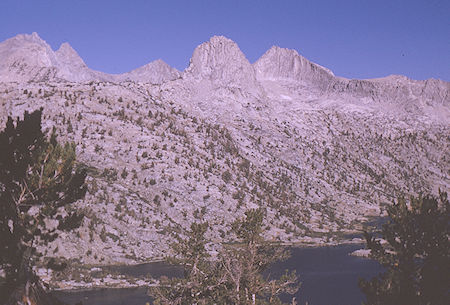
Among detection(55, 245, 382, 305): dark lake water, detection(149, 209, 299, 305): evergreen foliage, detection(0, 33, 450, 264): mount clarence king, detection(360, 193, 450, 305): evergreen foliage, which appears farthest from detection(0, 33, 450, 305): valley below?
detection(360, 193, 450, 305): evergreen foliage

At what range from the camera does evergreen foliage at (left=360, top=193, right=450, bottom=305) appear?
27.0m

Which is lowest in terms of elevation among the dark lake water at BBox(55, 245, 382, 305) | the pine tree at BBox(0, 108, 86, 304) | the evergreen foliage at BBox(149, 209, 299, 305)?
the dark lake water at BBox(55, 245, 382, 305)

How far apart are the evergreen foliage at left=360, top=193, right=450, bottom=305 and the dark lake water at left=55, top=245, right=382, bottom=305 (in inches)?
969

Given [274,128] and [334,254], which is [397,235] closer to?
[334,254]

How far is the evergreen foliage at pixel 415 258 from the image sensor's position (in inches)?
1063

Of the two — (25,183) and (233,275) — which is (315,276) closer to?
(233,275)

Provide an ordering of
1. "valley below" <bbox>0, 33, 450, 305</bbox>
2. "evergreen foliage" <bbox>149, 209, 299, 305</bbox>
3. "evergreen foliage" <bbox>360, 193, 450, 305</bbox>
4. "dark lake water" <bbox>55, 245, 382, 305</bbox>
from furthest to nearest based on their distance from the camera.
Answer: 1. "valley below" <bbox>0, 33, 450, 305</bbox>
2. "dark lake water" <bbox>55, 245, 382, 305</bbox>
3. "evergreen foliage" <bbox>149, 209, 299, 305</bbox>
4. "evergreen foliage" <bbox>360, 193, 450, 305</bbox>

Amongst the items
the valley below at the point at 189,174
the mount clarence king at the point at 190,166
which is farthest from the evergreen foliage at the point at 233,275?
the mount clarence king at the point at 190,166

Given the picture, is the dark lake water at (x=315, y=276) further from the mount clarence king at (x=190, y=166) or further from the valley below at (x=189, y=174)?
the mount clarence king at (x=190, y=166)

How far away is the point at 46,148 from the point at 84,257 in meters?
63.7

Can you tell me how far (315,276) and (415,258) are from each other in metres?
60.6

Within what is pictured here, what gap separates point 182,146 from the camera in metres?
132

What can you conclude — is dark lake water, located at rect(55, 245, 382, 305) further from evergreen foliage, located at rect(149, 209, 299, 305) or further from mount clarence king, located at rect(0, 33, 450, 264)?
evergreen foliage, located at rect(149, 209, 299, 305)

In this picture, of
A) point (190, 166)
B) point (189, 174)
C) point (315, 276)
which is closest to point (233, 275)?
point (315, 276)
